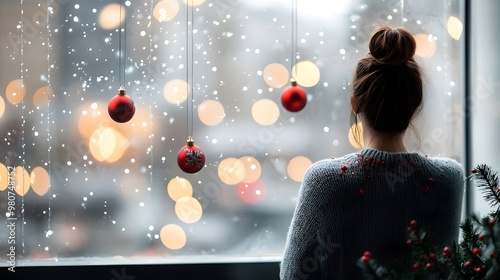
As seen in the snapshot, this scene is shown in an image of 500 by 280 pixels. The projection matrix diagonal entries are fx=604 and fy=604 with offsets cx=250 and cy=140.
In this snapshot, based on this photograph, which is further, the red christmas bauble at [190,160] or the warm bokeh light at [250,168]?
the warm bokeh light at [250,168]

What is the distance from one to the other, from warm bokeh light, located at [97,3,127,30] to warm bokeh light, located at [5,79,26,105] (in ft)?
1.04

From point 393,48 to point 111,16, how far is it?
1117 millimetres

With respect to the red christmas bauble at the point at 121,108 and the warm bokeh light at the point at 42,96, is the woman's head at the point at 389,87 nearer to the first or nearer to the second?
the red christmas bauble at the point at 121,108

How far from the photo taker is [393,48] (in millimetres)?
1101

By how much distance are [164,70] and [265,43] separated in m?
0.34

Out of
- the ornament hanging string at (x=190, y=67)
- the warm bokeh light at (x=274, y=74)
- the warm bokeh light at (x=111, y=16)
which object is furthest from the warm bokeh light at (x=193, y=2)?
the warm bokeh light at (x=274, y=74)

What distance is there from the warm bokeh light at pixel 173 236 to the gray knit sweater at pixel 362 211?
88cm

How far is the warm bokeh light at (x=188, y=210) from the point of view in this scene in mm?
1938

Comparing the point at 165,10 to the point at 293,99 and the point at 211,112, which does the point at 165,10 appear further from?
the point at 293,99

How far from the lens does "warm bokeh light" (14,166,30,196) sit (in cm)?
189

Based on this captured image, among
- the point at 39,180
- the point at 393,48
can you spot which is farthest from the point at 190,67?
the point at 393,48

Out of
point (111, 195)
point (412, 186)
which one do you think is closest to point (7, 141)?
point (111, 195)

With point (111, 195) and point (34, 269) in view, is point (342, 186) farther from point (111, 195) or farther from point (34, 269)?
point (34, 269)

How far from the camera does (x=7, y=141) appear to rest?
6.20 feet
